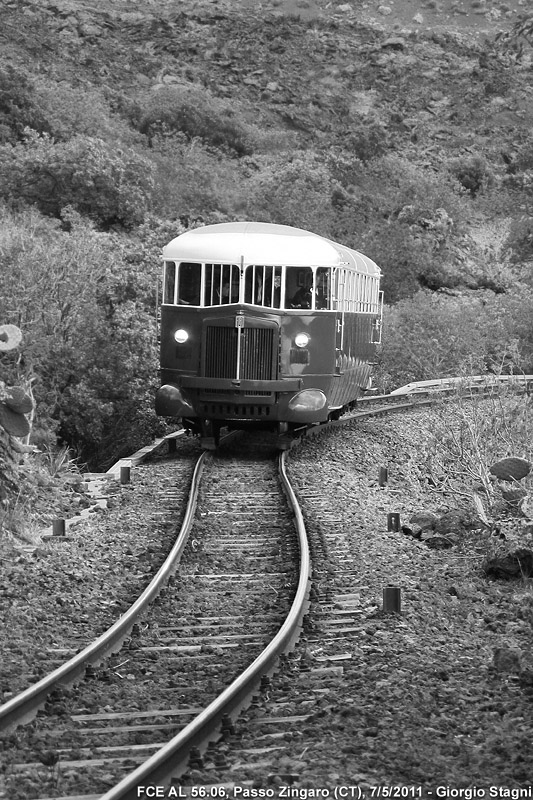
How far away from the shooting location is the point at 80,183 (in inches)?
1797

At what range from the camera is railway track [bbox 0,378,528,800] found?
20.0ft

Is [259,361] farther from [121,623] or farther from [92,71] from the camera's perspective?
[92,71]

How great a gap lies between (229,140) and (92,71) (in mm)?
25087

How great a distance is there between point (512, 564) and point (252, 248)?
9.36 meters

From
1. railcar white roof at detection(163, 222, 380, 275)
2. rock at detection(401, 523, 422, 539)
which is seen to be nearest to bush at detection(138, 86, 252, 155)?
railcar white roof at detection(163, 222, 380, 275)

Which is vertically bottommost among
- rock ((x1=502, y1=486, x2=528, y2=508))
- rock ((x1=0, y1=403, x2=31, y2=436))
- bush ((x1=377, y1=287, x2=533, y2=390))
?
bush ((x1=377, y1=287, x2=533, y2=390))

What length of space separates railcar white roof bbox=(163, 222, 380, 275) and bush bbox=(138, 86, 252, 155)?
58019 millimetres

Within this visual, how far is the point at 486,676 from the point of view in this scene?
26.5ft

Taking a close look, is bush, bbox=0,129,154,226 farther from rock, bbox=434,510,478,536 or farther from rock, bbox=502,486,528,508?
rock, bbox=434,510,478,536

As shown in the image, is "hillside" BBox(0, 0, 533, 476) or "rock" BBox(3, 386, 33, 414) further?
"hillside" BBox(0, 0, 533, 476)

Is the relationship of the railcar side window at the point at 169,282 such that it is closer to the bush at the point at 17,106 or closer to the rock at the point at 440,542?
the rock at the point at 440,542

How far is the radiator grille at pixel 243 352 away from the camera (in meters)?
19.3

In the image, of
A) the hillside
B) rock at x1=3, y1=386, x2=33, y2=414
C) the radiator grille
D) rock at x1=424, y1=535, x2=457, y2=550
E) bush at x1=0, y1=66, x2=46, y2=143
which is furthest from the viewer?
bush at x1=0, y1=66, x2=46, y2=143

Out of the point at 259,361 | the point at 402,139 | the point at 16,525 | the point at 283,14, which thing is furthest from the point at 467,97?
the point at 16,525
